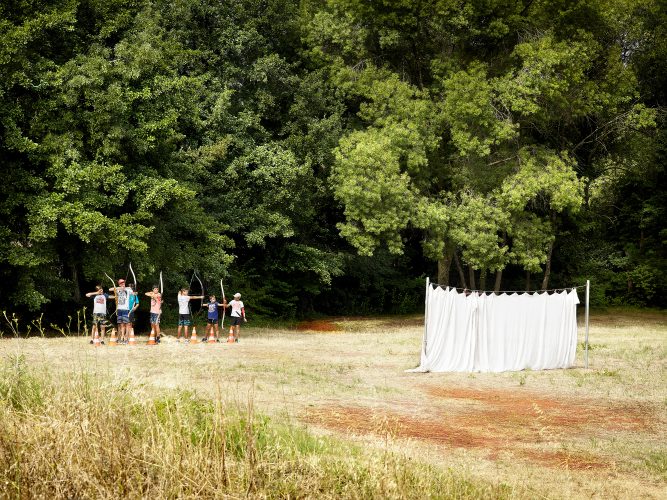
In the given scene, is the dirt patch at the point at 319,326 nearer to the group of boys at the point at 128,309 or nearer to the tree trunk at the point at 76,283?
the group of boys at the point at 128,309

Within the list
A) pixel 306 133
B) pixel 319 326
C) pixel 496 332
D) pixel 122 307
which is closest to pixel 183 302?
pixel 122 307

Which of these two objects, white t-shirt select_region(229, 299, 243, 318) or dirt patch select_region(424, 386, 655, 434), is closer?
dirt patch select_region(424, 386, 655, 434)

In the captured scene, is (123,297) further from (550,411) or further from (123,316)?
(550,411)

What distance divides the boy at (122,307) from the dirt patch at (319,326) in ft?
35.9

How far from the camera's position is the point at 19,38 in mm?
24922

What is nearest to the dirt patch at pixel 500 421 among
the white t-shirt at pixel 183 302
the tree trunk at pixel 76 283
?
the white t-shirt at pixel 183 302

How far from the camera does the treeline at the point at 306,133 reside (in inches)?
1033

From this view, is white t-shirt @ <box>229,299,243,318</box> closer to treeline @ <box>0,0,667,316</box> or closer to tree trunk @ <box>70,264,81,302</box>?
treeline @ <box>0,0,667,316</box>

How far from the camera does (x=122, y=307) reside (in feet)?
78.2

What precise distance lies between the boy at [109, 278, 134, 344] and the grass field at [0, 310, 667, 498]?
5.86 feet

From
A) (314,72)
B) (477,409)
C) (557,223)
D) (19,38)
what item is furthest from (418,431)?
(557,223)

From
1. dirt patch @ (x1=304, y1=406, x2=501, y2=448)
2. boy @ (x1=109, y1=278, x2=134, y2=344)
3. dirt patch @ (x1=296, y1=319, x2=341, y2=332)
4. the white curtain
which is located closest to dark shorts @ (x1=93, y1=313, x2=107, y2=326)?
boy @ (x1=109, y1=278, x2=134, y2=344)

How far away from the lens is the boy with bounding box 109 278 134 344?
77.3ft

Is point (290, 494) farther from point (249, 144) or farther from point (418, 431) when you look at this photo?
point (249, 144)
